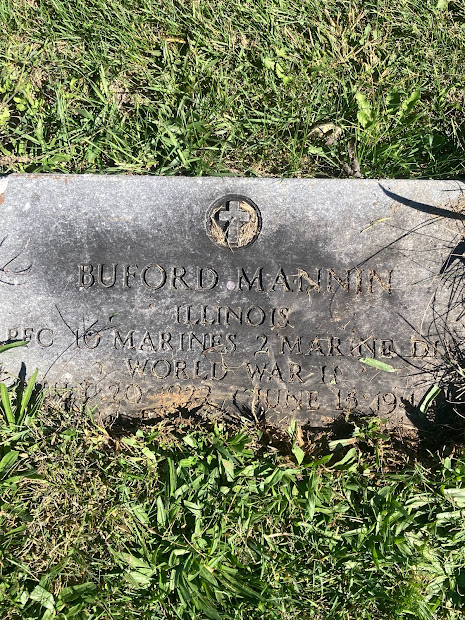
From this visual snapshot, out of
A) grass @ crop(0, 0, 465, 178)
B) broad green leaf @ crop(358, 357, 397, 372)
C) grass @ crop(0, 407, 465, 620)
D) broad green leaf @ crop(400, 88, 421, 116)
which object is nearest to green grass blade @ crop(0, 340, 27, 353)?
grass @ crop(0, 407, 465, 620)

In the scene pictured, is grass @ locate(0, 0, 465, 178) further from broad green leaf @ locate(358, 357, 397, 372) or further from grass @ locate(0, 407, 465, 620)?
grass @ locate(0, 407, 465, 620)

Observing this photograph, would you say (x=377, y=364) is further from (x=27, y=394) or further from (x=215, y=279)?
(x=27, y=394)

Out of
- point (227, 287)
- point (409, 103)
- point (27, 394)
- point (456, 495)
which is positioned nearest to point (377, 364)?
point (456, 495)

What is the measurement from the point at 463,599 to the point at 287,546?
2.88 feet

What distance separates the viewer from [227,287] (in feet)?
8.36

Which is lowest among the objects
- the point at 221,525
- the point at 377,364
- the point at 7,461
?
the point at 221,525

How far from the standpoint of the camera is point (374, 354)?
8.38 ft

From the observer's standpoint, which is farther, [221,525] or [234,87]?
[234,87]

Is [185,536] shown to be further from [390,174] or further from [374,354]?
[390,174]

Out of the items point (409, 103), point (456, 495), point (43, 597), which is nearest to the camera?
point (43, 597)

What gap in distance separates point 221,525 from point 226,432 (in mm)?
446

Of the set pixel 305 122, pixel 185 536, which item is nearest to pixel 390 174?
pixel 305 122

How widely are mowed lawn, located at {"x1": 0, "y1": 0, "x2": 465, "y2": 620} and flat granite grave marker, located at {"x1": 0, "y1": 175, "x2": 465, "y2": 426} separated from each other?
0.89 feet

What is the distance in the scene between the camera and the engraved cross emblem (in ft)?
8.29
